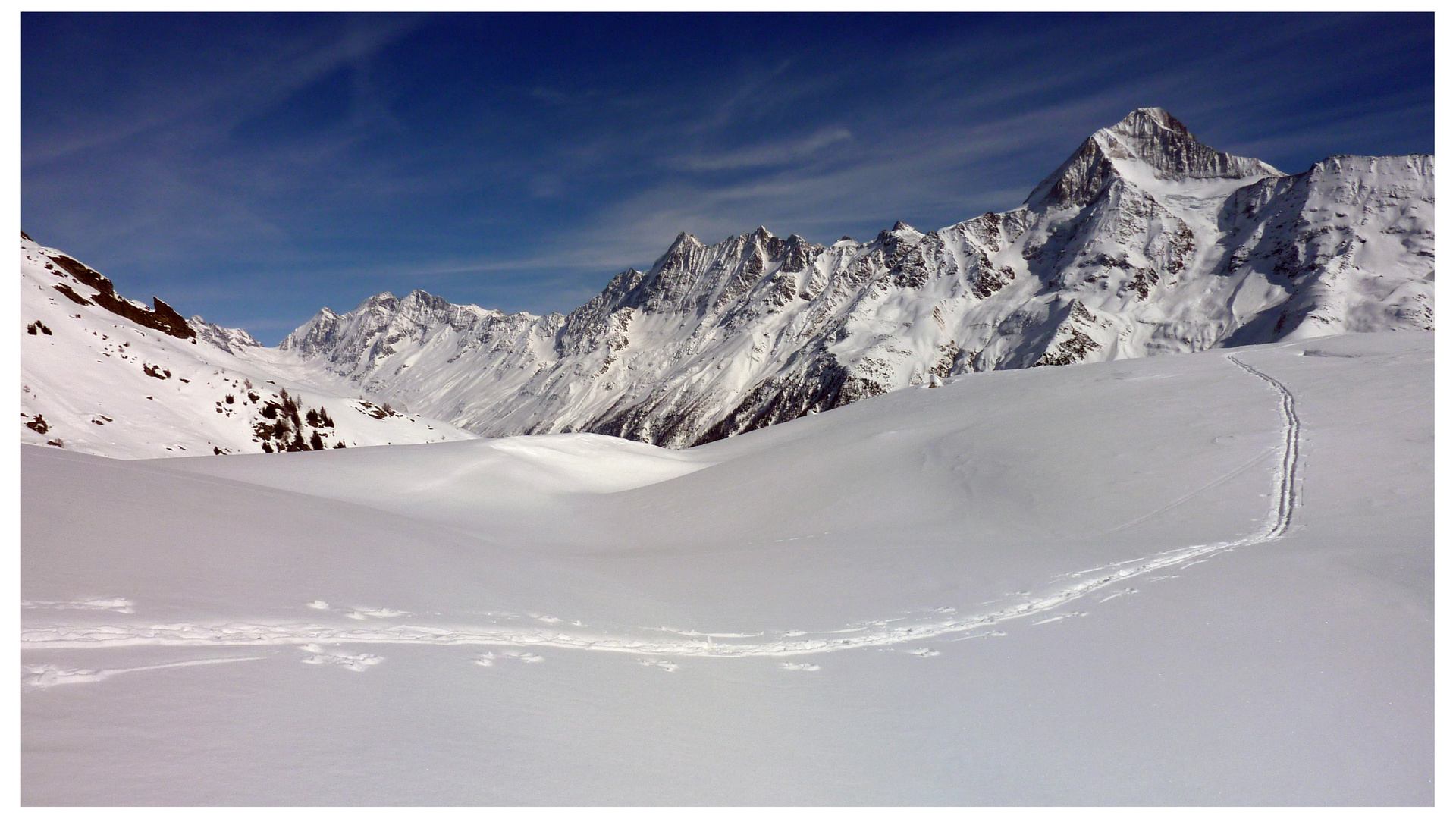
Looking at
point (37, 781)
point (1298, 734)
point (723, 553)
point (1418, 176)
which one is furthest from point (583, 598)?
point (1418, 176)

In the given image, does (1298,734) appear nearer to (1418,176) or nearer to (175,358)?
(175,358)

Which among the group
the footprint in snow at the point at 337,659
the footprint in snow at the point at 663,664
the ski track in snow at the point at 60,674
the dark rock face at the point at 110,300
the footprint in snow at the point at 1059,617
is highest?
the dark rock face at the point at 110,300

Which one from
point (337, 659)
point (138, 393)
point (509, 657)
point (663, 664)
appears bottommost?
point (663, 664)

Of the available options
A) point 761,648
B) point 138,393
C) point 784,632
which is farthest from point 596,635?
point 138,393

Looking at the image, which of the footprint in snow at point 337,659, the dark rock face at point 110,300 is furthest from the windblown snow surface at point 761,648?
the dark rock face at point 110,300

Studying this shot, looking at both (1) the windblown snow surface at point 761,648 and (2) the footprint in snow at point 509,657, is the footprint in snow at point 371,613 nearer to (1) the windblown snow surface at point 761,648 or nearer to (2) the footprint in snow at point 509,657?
(1) the windblown snow surface at point 761,648

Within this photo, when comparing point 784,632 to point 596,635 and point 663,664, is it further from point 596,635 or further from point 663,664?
point 596,635
